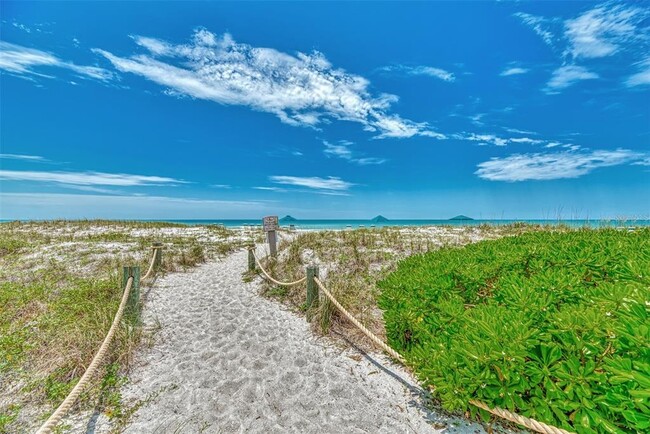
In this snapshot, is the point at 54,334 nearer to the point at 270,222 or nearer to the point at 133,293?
the point at 133,293

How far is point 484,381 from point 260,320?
4.77m

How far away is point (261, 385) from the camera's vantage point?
3.93 metres

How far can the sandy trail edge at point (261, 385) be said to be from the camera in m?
3.21

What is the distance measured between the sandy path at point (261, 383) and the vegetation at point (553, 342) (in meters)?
0.85

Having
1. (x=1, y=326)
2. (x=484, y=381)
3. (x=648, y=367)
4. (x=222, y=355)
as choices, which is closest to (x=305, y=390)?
(x=222, y=355)

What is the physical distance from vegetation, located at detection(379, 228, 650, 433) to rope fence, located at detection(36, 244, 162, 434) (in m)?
2.96

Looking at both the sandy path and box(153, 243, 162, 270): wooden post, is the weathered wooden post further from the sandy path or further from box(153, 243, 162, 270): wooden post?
box(153, 243, 162, 270): wooden post

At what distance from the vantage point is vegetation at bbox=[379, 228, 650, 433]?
5.23ft

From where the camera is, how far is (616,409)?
1509 mm

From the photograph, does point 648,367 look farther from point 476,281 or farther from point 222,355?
point 222,355

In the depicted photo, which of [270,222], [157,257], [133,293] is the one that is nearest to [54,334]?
[133,293]

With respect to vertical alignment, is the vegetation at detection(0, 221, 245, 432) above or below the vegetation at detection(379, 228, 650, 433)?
below

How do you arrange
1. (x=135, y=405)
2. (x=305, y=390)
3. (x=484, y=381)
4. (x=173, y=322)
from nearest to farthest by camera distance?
(x=484, y=381)
(x=135, y=405)
(x=305, y=390)
(x=173, y=322)

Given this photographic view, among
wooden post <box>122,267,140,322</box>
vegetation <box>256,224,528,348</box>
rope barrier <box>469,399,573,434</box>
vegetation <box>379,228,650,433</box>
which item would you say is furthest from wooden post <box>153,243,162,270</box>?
rope barrier <box>469,399,573,434</box>
